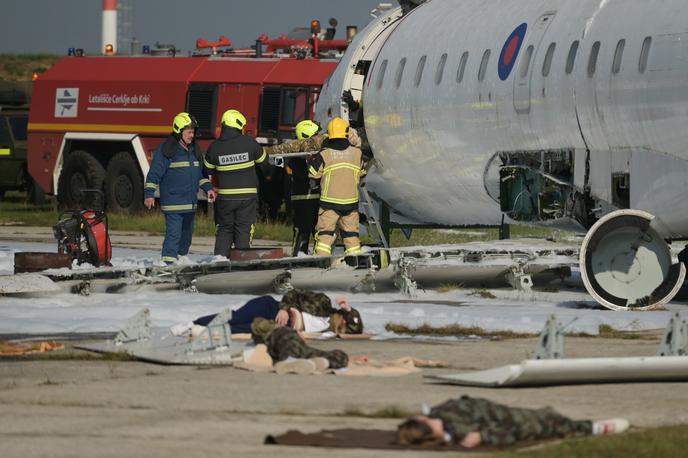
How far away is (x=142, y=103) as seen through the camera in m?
37.1

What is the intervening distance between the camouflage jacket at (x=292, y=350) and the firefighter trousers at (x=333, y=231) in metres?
7.82

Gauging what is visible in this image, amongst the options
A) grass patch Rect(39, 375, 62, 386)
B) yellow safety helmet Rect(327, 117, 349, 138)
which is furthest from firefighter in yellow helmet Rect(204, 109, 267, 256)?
grass patch Rect(39, 375, 62, 386)

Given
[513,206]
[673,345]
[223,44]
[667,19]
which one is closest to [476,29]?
[513,206]

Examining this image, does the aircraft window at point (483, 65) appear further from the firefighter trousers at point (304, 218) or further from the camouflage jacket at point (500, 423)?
the camouflage jacket at point (500, 423)

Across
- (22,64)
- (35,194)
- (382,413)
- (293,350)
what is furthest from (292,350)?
(22,64)

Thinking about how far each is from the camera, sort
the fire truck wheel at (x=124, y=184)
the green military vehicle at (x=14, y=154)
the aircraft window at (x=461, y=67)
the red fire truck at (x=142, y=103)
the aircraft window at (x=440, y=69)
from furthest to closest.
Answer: the green military vehicle at (x=14, y=154), the fire truck wheel at (x=124, y=184), the red fire truck at (x=142, y=103), the aircraft window at (x=440, y=69), the aircraft window at (x=461, y=67)

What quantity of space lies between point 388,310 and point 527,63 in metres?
4.11

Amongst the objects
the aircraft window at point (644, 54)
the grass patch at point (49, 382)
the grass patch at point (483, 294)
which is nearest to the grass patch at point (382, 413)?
the grass patch at point (49, 382)

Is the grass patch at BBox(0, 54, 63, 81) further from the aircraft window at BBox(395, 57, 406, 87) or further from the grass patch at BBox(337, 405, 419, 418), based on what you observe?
the grass patch at BBox(337, 405, 419, 418)

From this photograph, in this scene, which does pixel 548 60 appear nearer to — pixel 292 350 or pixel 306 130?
pixel 306 130

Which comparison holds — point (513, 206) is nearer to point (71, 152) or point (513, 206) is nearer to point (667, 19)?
point (667, 19)

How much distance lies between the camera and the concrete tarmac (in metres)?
8.63

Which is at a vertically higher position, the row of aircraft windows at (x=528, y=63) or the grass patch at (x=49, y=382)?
the row of aircraft windows at (x=528, y=63)

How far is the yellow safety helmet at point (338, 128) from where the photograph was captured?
1986 cm
